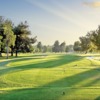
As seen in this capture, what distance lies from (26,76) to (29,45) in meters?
65.8

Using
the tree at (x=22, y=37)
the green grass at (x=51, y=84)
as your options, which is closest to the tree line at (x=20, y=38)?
the tree at (x=22, y=37)

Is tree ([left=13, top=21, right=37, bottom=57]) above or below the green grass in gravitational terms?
above

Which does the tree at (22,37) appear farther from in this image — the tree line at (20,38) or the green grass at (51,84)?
the green grass at (51,84)

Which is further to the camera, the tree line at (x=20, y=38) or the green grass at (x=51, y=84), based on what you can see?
the tree line at (x=20, y=38)

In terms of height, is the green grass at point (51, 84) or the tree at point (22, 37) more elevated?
the tree at point (22, 37)

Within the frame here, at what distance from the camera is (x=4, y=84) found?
80.2 ft

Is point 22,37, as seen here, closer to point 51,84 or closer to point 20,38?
point 20,38

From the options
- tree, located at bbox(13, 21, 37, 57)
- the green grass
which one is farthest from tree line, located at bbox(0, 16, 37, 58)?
the green grass

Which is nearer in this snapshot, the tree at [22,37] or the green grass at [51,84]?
the green grass at [51,84]

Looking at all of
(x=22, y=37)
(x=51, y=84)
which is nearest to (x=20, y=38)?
(x=22, y=37)

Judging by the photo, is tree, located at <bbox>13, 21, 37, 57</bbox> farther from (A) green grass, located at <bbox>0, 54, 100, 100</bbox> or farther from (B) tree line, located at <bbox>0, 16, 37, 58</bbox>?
(A) green grass, located at <bbox>0, 54, 100, 100</bbox>

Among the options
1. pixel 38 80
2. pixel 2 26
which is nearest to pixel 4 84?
pixel 38 80

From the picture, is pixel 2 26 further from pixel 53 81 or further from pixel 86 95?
pixel 86 95

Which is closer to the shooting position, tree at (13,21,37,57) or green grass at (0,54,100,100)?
green grass at (0,54,100,100)
